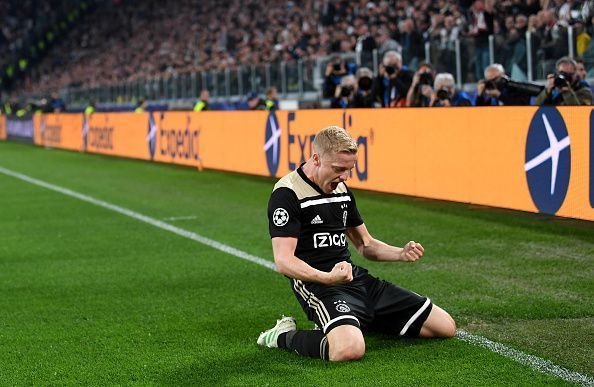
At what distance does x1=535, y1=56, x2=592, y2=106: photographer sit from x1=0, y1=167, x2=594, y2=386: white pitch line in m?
5.04

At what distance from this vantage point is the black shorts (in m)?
6.47

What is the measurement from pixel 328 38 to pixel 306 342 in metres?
23.9

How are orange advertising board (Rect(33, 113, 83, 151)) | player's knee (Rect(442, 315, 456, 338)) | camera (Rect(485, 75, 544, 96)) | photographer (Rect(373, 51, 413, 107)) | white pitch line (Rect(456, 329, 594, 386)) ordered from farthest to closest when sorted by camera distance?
orange advertising board (Rect(33, 113, 83, 151)) → photographer (Rect(373, 51, 413, 107)) → camera (Rect(485, 75, 544, 96)) → player's knee (Rect(442, 315, 456, 338)) → white pitch line (Rect(456, 329, 594, 386))

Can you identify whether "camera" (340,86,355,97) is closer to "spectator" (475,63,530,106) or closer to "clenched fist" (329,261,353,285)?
"spectator" (475,63,530,106)

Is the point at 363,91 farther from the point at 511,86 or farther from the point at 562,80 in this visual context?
the point at 562,80

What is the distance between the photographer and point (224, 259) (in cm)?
1045

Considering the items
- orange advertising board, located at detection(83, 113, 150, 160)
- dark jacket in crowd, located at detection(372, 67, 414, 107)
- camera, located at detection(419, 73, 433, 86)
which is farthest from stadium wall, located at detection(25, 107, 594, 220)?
orange advertising board, located at detection(83, 113, 150, 160)

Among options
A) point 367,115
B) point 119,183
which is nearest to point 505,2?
point 367,115

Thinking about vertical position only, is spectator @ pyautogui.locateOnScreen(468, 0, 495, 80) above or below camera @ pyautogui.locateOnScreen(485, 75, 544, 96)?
above

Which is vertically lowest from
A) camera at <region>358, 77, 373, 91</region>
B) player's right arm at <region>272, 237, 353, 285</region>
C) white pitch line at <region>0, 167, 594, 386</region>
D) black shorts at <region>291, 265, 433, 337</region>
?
white pitch line at <region>0, 167, 594, 386</region>

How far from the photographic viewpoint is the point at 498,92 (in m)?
15.5

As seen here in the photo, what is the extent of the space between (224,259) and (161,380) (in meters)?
4.59

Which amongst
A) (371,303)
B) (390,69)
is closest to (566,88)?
(390,69)

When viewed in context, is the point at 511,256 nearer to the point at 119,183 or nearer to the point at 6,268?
the point at 6,268
